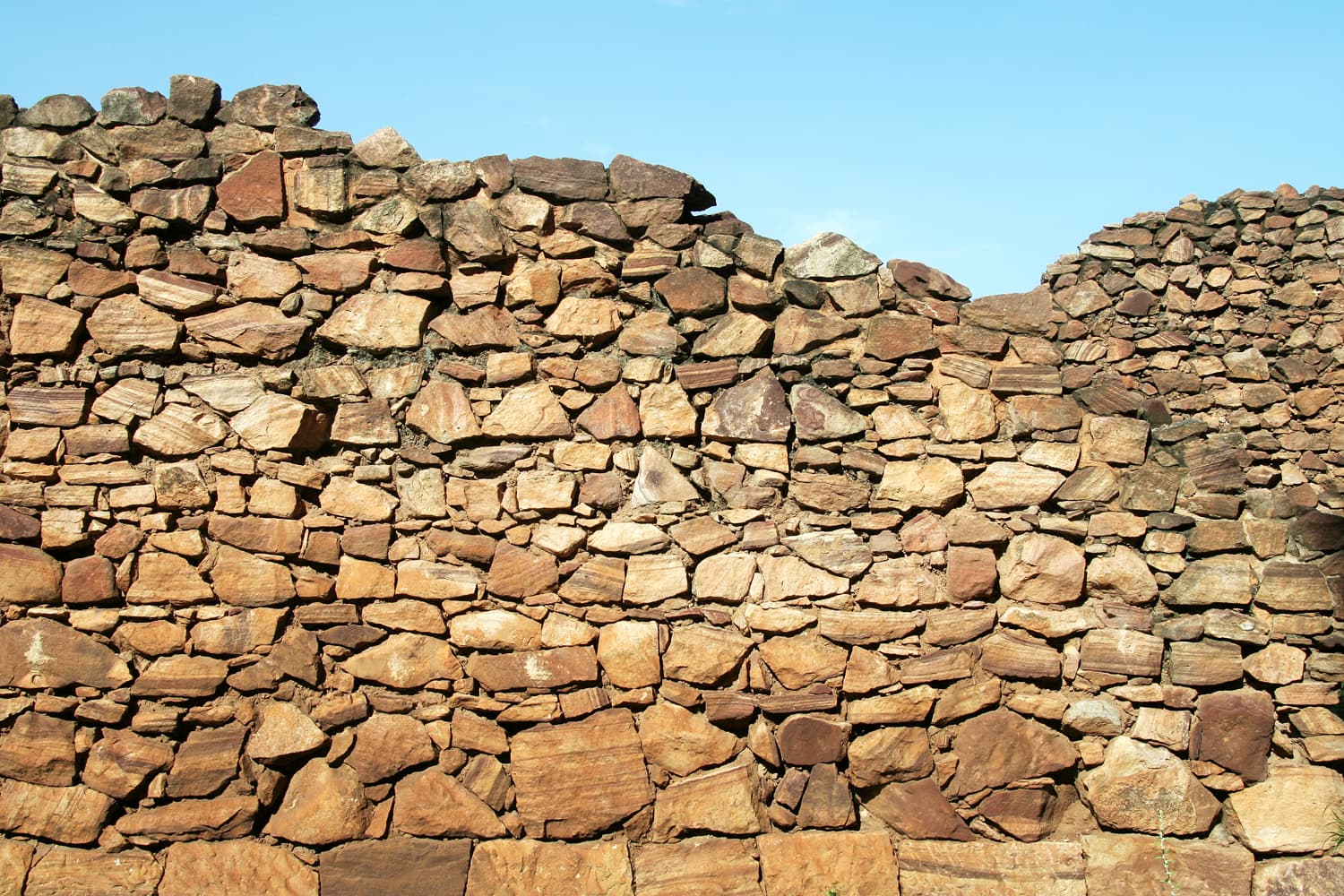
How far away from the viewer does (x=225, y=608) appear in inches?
145

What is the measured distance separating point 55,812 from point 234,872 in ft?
2.31

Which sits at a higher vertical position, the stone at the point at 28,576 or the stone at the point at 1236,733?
the stone at the point at 28,576

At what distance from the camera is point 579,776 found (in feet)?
11.6

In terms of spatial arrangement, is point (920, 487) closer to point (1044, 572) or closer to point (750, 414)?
point (1044, 572)

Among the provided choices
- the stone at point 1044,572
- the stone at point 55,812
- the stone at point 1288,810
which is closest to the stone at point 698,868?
the stone at point 1044,572

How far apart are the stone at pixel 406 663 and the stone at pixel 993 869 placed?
1.75 meters

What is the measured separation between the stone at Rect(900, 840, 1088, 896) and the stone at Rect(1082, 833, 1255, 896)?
0.07 m

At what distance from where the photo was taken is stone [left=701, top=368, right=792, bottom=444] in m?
3.74

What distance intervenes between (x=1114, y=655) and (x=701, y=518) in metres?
1.54

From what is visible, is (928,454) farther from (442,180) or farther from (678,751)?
(442,180)

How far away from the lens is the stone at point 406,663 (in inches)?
143

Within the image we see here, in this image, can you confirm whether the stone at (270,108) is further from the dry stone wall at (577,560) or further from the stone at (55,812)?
the stone at (55,812)

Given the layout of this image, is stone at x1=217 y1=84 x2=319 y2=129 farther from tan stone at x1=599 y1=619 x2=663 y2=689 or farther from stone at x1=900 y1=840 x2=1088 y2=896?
stone at x1=900 y1=840 x2=1088 y2=896

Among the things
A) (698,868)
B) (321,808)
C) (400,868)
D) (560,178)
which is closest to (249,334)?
(560,178)
